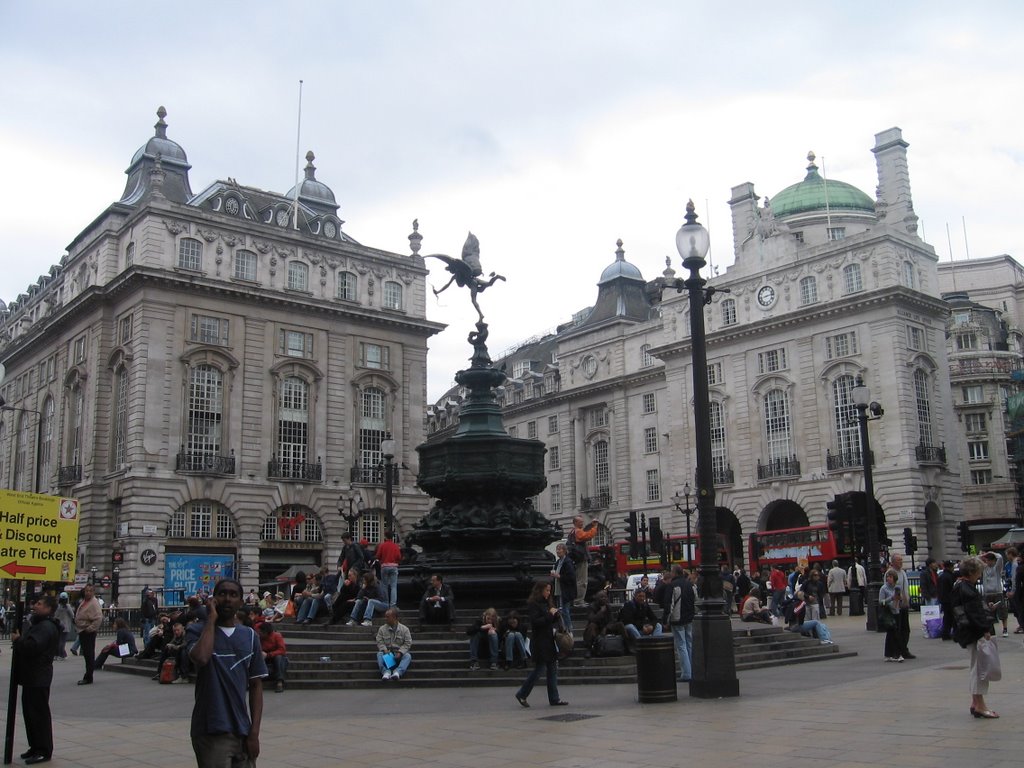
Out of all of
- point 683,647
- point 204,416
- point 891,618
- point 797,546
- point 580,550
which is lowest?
point 683,647

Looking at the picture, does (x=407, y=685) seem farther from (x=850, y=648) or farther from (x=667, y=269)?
(x=667, y=269)

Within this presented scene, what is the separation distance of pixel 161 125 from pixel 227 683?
210ft

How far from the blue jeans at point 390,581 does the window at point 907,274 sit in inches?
1710

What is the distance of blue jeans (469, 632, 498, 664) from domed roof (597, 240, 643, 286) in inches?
2507

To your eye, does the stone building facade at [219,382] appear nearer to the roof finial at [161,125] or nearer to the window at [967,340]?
the roof finial at [161,125]

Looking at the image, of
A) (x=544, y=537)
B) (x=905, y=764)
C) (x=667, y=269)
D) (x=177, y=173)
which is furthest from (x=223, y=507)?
(x=905, y=764)

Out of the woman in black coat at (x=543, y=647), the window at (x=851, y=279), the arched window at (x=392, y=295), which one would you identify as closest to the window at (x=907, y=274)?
the window at (x=851, y=279)

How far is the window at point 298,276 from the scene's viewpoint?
188ft

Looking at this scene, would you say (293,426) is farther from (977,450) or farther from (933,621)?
(977,450)

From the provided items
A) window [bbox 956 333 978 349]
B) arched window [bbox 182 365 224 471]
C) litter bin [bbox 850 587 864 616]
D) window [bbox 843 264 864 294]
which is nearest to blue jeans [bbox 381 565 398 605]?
litter bin [bbox 850 587 864 616]

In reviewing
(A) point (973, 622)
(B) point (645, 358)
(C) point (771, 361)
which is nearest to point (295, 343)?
(B) point (645, 358)

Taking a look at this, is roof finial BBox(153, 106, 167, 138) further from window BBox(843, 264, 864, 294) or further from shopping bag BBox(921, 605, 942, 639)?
shopping bag BBox(921, 605, 942, 639)

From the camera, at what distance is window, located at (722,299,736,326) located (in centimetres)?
6331

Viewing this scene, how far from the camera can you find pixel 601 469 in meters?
74.5
